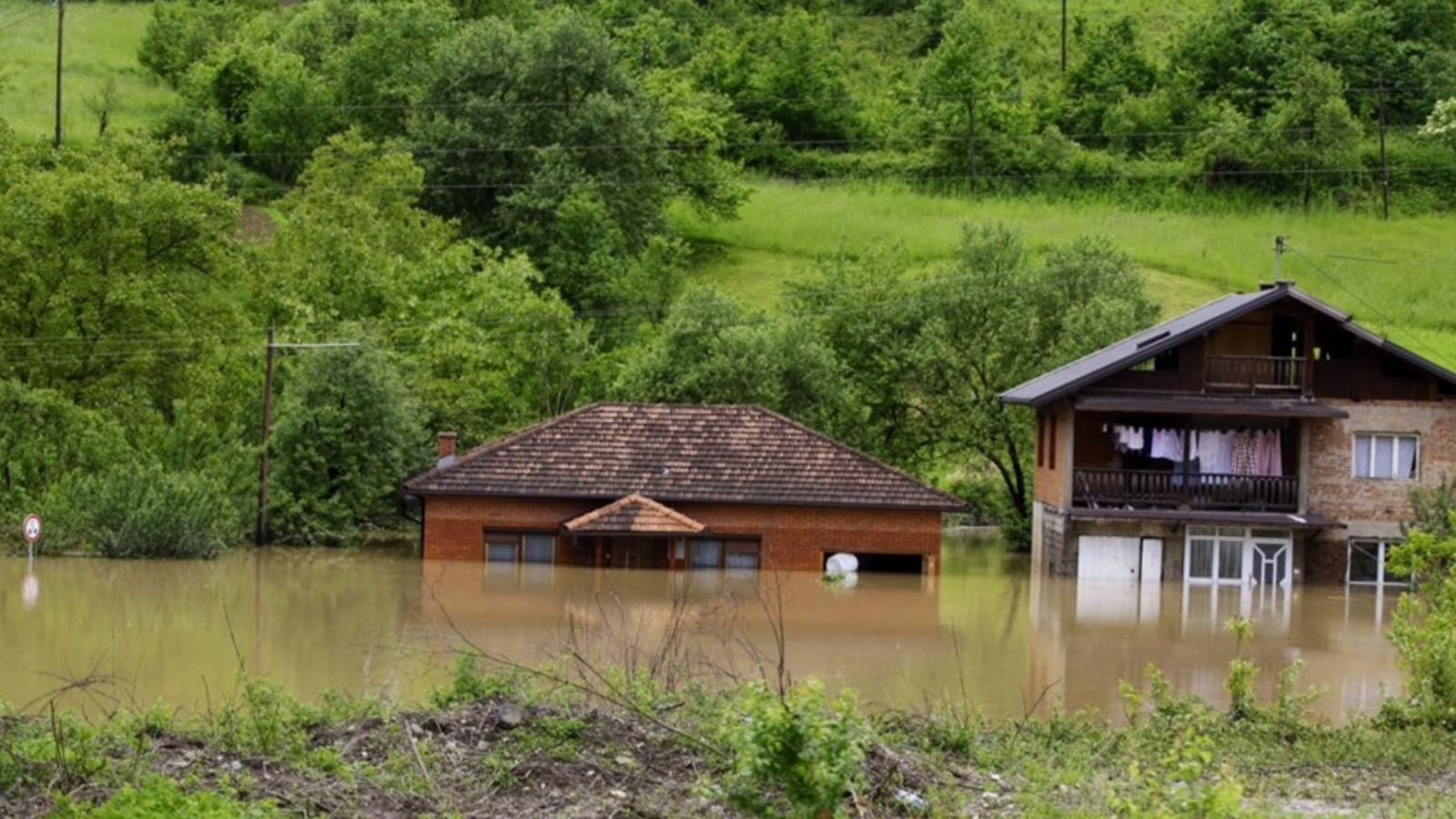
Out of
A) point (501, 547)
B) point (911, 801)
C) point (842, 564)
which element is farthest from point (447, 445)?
point (911, 801)

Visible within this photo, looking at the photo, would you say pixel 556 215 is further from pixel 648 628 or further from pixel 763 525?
pixel 648 628

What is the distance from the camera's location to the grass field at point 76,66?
255 feet

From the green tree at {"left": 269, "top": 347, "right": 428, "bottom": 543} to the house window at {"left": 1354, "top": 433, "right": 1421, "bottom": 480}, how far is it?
2224cm

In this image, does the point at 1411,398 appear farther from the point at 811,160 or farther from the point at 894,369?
the point at 811,160

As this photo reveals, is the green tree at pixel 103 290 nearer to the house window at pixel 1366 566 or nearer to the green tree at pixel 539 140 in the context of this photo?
the green tree at pixel 539 140

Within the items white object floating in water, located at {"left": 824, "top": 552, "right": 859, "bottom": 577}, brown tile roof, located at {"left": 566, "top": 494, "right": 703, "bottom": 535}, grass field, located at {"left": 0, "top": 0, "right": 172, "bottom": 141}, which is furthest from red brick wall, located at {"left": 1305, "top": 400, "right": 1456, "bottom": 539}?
grass field, located at {"left": 0, "top": 0, "right": 172, "bottom": 141}

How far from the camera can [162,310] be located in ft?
158

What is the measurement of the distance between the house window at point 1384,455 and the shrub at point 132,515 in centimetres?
2573

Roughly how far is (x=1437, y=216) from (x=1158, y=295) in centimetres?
1590

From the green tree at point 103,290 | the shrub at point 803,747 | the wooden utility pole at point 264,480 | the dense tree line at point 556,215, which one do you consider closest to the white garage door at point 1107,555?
the dense tree line at point 556,215

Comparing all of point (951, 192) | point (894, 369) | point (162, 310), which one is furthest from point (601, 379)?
point (951, 192)

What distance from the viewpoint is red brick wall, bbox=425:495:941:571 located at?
44531 millimetres

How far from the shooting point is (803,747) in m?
12.1

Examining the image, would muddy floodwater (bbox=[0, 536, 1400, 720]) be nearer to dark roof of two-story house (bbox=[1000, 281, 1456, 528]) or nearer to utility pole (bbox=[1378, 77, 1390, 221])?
dark roof of two-story house (bbox=[1000, 281, 1456, 528])
